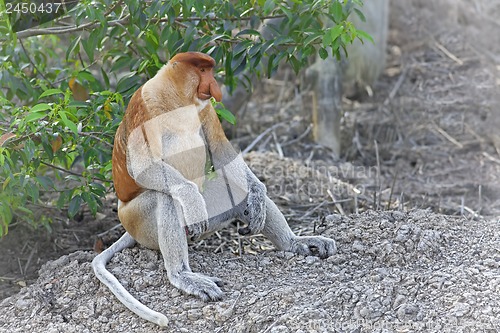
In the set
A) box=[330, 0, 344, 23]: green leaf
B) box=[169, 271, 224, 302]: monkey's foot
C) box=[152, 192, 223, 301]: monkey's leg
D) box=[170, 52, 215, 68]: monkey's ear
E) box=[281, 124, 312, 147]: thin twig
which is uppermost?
box=[330, 0, 344, 23]: green leaf

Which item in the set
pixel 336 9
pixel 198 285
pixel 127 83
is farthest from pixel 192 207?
pixel 336 9

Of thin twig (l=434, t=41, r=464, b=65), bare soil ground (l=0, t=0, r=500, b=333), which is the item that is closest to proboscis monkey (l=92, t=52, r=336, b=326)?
bare soil ground (l=0, t=0, r=500, b=333)

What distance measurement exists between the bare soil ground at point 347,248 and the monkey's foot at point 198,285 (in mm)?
59

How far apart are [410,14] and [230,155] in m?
7.56

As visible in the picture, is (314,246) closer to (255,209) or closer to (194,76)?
(255,209)

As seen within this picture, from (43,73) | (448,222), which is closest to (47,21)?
(43,73)

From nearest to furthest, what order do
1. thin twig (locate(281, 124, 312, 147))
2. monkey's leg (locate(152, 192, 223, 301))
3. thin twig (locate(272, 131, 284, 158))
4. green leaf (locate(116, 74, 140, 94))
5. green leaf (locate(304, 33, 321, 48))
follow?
monkey's leg (locate(152, 192, 223, 301))
green leaf (locate(304, 33, 321, 48))
green leaf (locate(116, 74, 140, 94))
thin twig (locate(272, 131, 284, 158))
thin twig (locate(281, 124, 312, 147))

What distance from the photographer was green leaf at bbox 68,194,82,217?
5.30 m

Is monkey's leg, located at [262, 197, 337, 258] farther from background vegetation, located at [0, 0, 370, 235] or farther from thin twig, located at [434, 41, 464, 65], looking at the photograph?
thin twig, located at [434, 41, 464, 65]

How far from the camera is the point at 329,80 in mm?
8242

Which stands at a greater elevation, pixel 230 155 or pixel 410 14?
pixel 230 155

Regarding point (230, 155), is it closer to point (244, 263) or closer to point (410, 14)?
point (244, 263)

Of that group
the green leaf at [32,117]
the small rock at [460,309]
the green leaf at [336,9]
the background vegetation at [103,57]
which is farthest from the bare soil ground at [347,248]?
the green leaf at [336,9]

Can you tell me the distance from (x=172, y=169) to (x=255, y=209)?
2.00 ft
